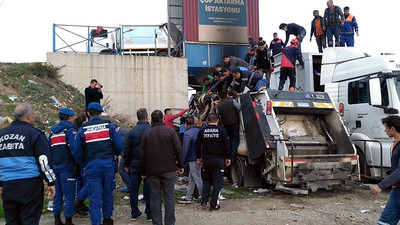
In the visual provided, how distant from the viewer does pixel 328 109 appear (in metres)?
8.14

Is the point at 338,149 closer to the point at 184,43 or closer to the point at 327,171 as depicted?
the point at 327,171

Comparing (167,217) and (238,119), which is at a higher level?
(238,119)

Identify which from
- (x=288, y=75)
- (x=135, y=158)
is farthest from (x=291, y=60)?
(x=135, y=158)

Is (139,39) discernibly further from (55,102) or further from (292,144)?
(292,144)

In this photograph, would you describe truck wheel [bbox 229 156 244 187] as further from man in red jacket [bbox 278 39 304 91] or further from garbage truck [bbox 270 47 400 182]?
man in red jacket [bbox 278 39 304 91]

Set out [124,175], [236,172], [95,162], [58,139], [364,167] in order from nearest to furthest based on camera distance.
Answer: [95,162] → [58,139] → [124,175] → [364,167] → [236,172]

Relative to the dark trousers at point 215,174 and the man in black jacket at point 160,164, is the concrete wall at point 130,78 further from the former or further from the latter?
the man in black jacket at point 160,164

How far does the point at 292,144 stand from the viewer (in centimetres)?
701

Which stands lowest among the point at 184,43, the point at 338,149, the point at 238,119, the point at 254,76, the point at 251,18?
the point at 338,149

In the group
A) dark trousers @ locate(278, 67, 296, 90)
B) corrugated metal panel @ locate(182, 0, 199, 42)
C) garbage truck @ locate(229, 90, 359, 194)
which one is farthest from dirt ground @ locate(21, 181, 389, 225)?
corrugated metal panel @ locate(182, 0, 199, 42)

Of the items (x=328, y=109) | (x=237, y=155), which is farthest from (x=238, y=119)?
(x=328, y=109)

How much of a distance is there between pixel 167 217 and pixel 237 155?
11.3 ft

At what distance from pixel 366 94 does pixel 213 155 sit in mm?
3859

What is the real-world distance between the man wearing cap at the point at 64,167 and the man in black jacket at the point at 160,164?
112 cm
